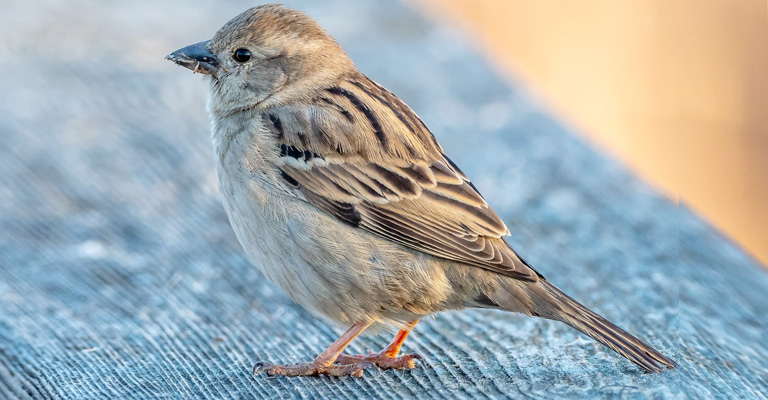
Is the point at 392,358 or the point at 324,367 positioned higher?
the point at 392,358

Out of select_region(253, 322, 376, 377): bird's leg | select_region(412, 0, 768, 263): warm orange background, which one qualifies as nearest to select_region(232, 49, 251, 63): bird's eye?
select_region(253, 322, 376, 377): bird's leg

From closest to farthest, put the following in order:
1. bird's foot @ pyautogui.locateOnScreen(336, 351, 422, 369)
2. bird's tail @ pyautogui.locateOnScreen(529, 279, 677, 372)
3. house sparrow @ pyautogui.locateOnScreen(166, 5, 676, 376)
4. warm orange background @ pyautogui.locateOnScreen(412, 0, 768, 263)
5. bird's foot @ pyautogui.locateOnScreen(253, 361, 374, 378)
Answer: bird's tail @ pyautogui.locateOnScreen(529, 279, 677, 372) < bird's foot @ pyautogui.locateOnScreen(253, 361, 374, 378) < bird's foot @ pyautogui.locateOnScreen(336, 351, 422, 369) < house sparrow @ pyautogui.locateOnScreen(166, 5, 676, 376) < warm orange background @ pyautogui.locateOnScreen(412, 0, 768, 263)

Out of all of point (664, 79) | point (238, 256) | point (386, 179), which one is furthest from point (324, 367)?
point (664, 79)

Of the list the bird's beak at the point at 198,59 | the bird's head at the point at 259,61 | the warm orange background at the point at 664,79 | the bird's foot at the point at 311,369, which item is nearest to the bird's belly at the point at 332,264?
the bird's foot at the point at 311,369

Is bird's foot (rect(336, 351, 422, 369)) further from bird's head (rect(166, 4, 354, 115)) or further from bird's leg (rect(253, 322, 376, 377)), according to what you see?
bird's head (rect(166, 4, 354, 115))

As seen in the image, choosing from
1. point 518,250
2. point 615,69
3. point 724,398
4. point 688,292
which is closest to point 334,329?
point 518,250

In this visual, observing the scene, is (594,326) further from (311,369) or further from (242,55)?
(242,55)
